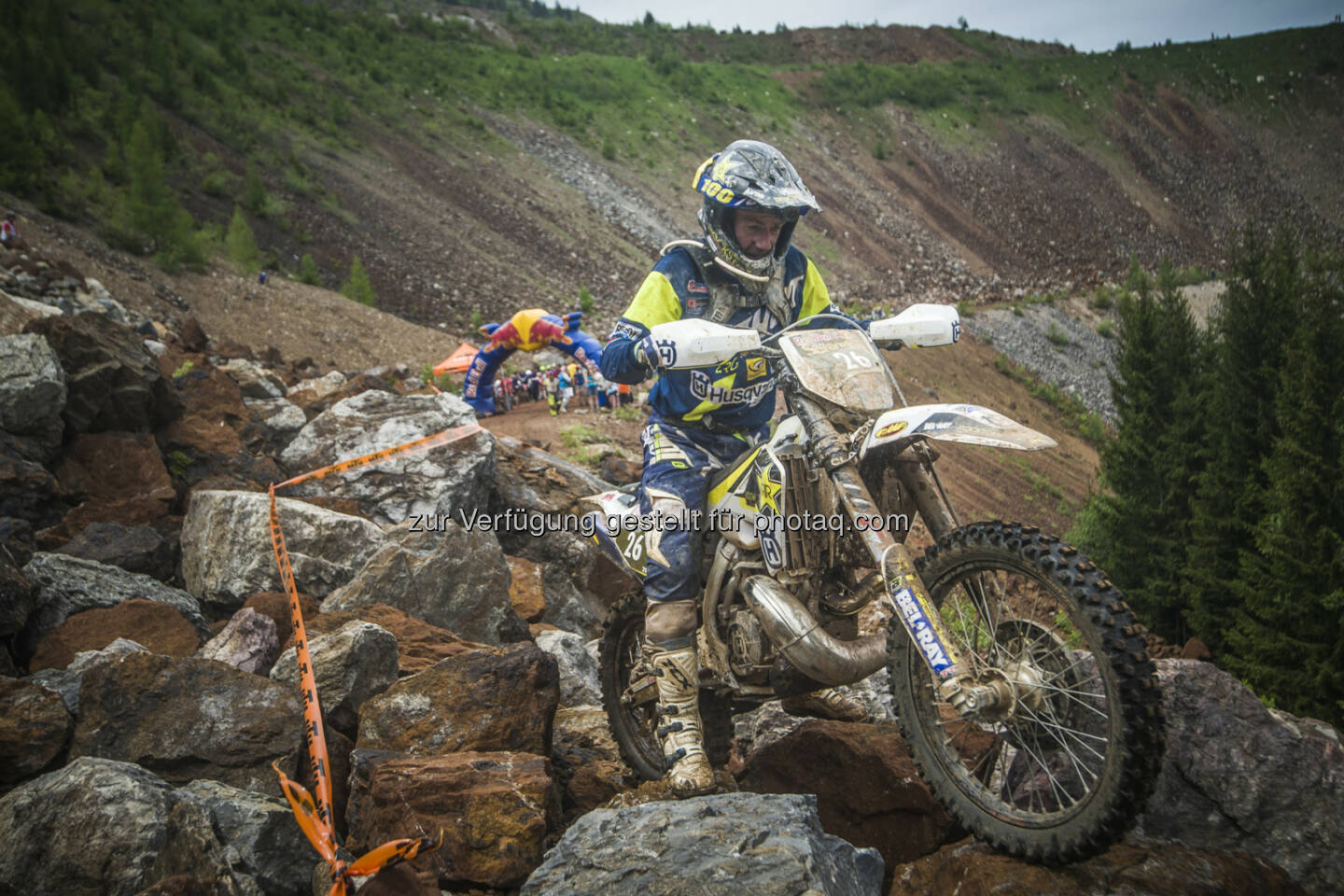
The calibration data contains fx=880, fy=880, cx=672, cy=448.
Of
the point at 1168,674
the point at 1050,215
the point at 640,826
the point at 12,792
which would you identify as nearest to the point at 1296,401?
the point at 1168,674

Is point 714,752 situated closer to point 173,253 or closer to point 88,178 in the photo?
point 173,253

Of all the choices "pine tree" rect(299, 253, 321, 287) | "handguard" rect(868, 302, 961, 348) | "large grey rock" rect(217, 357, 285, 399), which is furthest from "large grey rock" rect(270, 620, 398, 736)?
"pine tree" rect(299, 253, 321, 287)

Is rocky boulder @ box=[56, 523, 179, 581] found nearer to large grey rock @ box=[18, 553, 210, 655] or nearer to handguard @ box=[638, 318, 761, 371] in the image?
large grey rock @ box=[18, 553, 210, 655]

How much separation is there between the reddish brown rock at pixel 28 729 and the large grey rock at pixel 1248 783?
478 cm

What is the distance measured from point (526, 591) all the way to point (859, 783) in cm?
372

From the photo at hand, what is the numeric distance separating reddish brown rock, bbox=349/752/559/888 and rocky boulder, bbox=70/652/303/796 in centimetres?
59

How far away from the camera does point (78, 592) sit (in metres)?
5.60

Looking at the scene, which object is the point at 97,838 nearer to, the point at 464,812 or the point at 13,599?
the point at 464,812

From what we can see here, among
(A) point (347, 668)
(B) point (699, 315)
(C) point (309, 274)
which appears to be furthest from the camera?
(C) point (309, 274)

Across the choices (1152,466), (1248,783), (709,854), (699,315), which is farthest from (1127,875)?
(1152,466)

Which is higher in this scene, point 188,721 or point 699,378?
point 699,378

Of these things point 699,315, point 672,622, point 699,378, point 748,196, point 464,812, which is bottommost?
point 464,812

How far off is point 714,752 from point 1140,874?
224cm

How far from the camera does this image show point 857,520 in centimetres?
364
